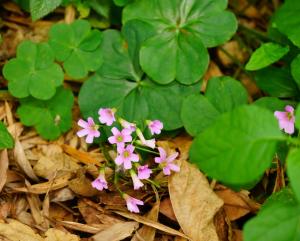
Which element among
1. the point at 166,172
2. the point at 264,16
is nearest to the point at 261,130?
the point at 166,172

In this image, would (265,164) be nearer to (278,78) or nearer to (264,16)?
(278,78)

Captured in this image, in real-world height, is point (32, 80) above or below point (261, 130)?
below

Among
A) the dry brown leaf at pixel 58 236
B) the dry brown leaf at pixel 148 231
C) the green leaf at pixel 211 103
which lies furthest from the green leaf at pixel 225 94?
the dry brown leaf at pixel 58 236

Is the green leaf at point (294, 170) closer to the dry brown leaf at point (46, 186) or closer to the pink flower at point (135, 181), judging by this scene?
the pink flower at point (135, 181)

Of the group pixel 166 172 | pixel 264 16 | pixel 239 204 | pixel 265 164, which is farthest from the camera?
pixel 264 16

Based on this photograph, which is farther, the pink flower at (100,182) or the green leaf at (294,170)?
the pink flower at (100,182)

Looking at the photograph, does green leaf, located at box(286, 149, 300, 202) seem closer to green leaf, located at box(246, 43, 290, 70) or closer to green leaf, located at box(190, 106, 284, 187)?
green leaf, located at box(190, 106, 284, 187)

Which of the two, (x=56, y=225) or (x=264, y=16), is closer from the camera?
(x=56, y=225)
